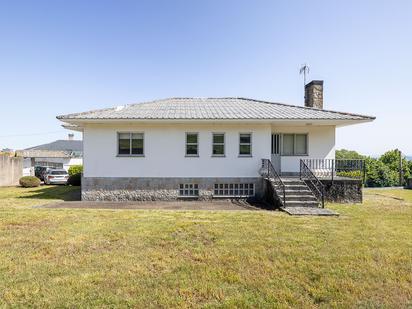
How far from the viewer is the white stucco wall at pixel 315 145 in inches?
566

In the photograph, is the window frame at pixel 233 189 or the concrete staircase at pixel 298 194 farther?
the window frame at pixel 233 189

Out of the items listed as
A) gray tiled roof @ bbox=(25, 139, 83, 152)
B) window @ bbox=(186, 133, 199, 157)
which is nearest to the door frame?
window @ bbox=(186, 133, 199, 157)

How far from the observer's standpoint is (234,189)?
44.7 feet

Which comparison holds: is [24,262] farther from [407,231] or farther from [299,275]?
[407,231]

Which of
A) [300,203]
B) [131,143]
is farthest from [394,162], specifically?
[131,143]

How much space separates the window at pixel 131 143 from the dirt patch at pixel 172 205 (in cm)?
263

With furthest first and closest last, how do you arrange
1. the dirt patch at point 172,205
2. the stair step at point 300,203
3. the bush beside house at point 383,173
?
the bush beside house at point 383,173
the dirt patch at point 172,205
the stair step at point 300,203

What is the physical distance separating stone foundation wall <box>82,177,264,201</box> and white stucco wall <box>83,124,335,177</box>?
26 centimetres

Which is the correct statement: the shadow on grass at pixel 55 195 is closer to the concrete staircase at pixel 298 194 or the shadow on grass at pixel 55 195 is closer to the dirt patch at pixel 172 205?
the dirt patch at pixel 172 205

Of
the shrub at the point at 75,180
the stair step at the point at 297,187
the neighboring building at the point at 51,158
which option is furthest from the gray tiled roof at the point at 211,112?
the neighboring building at the point at 51,158

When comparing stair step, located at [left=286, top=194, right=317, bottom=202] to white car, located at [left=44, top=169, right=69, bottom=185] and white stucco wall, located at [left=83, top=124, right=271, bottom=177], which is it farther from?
white car, located at [left=44, top=169, right=69, bottom=185]

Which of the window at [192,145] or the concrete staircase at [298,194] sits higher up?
the window at [192,145]

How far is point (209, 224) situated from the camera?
26.8 ft

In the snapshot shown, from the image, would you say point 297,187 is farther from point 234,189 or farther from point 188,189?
point 188,189
